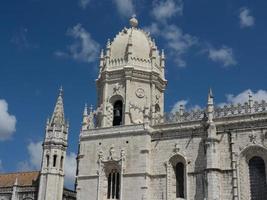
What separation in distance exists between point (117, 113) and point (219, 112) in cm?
946

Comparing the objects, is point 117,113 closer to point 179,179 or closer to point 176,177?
point 176,177

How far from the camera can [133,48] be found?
132ft

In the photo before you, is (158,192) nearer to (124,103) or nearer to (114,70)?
(124,103)

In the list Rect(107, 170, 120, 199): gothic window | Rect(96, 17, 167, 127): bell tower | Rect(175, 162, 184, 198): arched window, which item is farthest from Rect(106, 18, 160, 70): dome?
Rect(175, 162, 184, 198): arched window

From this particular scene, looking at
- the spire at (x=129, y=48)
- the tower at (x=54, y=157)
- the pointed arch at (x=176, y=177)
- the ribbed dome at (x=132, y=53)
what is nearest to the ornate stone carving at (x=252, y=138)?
the pointed arch at (x=176, y=177)

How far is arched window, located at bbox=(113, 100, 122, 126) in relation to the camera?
38.7 m

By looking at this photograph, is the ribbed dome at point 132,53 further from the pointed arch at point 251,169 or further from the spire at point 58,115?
the pointed arch at point 251,169

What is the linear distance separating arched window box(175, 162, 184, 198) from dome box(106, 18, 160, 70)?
34.1 ft

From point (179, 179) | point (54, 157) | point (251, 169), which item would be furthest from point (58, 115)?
point (251, 169)

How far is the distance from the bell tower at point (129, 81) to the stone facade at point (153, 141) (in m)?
0.09

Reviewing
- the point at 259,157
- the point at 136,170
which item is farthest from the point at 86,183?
the point at 259,157

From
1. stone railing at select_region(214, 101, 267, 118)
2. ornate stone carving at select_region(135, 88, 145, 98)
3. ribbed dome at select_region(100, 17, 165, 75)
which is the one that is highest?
ribbed dome at select_region(100, 17, 165, 75)

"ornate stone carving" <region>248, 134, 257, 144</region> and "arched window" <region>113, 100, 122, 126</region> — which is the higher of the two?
"arched window" <region>113, 100, 122, 126</region>

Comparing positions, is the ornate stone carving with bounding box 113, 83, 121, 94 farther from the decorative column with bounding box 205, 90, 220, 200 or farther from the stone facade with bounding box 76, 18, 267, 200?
the decorative column with bounding box 205, 90, 220, 200
